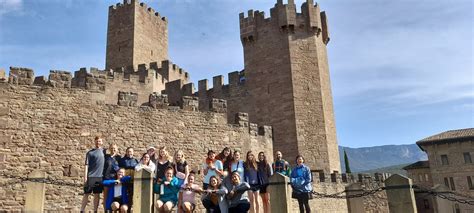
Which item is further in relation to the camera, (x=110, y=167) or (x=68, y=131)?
(x=68, y=131)

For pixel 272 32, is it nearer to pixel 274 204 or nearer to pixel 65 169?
pixel 65 169

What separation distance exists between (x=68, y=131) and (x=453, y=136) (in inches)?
1473

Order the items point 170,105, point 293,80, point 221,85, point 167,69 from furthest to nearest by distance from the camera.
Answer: point 167,69 < point 221,85 < point 170,105 < point 293,80

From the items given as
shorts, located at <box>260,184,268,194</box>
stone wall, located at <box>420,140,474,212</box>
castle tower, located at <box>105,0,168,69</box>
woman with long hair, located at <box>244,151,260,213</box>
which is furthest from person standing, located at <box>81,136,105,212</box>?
stone wall, located at <box>420,140,474,212</box>

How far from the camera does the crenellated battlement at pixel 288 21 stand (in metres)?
20.7

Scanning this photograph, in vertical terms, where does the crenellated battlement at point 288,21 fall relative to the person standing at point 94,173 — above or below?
above

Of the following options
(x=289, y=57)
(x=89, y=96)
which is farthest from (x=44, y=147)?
(x=289, y=57)

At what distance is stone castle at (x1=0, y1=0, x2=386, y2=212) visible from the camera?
1210cm

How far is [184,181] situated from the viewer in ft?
26.3

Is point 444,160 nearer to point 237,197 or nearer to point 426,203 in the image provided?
point 426,203

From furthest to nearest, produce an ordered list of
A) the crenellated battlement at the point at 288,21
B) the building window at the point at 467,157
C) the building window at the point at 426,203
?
1. the building window at the point at 426,203
2. the building window at the point at 467,157
3. the crenellated battlement at the point at 288,21

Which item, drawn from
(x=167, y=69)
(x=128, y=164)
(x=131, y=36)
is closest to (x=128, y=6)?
(x=131, y=36)

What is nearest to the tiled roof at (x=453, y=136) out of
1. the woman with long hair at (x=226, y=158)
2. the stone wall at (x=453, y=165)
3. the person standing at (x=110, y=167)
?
the stone wall at (x=453, y=165)

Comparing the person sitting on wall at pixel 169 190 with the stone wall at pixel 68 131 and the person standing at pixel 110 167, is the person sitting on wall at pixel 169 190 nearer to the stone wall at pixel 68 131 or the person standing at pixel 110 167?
the person standing at pixel 110 167
